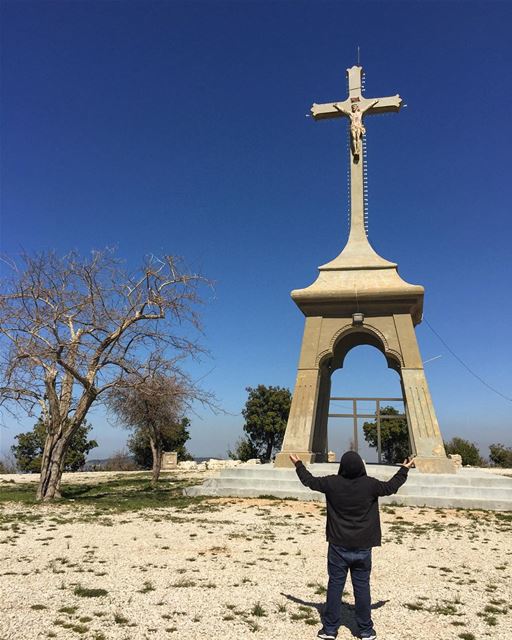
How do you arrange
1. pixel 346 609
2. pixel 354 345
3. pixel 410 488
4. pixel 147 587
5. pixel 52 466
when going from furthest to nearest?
pixel 354 345
pixel 52 466
pixel 410 488
pixel 147 587
pixel 346 609

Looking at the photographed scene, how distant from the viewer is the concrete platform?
43.7 ft

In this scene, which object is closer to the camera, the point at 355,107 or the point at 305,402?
the point at 305,402

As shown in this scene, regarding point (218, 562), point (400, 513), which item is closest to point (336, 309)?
point (400, 513)

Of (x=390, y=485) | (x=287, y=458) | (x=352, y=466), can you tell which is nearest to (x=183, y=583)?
(x=352, y=466)

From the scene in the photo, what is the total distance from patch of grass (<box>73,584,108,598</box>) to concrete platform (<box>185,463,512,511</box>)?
8679 mm

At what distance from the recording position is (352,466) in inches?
193

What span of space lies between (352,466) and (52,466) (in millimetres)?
11831

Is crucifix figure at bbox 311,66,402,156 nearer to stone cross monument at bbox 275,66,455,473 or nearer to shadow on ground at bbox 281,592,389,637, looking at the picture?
stone cross monument at bbox 275,66,455,473

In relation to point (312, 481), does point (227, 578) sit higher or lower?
lower

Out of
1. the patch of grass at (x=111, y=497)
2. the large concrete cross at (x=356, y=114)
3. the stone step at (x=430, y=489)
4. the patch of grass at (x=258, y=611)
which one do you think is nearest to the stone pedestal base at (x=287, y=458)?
the stone step at (x=430, y=489)

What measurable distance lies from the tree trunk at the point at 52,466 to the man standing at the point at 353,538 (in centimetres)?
1140

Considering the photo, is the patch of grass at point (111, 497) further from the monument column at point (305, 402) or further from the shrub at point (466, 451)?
the shrub at point (466, 451)

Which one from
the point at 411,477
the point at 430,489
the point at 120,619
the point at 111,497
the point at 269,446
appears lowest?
the point at 120,619

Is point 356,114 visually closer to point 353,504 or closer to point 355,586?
point 353,504
